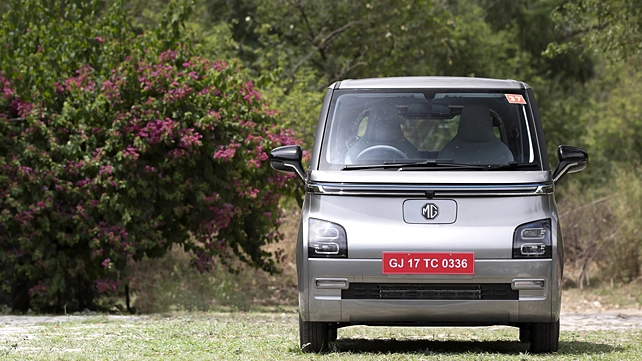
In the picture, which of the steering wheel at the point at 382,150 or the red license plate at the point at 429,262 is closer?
the red license plate at the point at 429,262

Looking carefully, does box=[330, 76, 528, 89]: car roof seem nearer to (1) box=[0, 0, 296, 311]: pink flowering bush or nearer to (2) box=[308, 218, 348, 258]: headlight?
(2) box=[308, 218, 348, 258]: headlight

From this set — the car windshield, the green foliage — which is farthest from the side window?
the green foliage

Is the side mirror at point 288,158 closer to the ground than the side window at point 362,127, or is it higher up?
closer to the ground

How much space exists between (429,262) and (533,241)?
72cm

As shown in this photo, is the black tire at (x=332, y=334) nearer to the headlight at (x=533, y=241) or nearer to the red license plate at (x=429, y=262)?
the red license plate at (x=429, y=262)

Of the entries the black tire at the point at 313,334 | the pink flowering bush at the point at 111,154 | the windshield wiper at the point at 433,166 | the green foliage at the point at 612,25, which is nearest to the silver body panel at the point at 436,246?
the windshield wiper at the point at 433,166

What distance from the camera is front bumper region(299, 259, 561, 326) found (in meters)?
7.38

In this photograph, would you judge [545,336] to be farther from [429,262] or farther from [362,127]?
[362,127]

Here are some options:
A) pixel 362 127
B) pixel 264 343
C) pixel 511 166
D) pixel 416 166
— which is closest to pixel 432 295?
pixel 416 166

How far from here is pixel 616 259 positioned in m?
21.2

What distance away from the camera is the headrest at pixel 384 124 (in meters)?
8.16

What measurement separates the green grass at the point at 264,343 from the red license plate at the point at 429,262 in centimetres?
57

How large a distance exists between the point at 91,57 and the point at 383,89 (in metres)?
7.76

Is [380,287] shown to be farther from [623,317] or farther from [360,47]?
[360,47]
